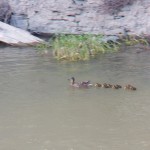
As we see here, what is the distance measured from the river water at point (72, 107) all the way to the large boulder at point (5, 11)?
3.77 m

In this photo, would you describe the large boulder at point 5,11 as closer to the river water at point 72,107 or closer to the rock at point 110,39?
the rock at point 110,39

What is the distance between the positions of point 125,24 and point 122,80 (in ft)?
16.2

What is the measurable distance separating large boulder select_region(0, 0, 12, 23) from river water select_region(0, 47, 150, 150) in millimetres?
3773

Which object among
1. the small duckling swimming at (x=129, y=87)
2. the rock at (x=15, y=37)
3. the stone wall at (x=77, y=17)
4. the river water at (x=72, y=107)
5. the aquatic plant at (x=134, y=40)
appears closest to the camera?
the river water at (x=72, y=107)

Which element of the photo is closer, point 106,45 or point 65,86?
point 65,86

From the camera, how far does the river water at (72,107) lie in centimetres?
584

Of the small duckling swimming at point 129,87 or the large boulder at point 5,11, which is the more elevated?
the large boulder at point 5,11

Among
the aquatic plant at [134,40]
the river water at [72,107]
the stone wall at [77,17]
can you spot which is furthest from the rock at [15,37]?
the aquatic plant at [134,40]

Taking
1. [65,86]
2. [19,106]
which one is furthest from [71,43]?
[19,106]

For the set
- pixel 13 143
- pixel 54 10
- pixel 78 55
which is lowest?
pixel 13 143

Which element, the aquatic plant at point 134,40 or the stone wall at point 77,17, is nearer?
the aquatic plant at point 134,40

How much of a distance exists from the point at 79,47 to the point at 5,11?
13.5 ft

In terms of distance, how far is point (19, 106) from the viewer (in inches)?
281

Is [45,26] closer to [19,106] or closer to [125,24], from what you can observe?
[125,24]
